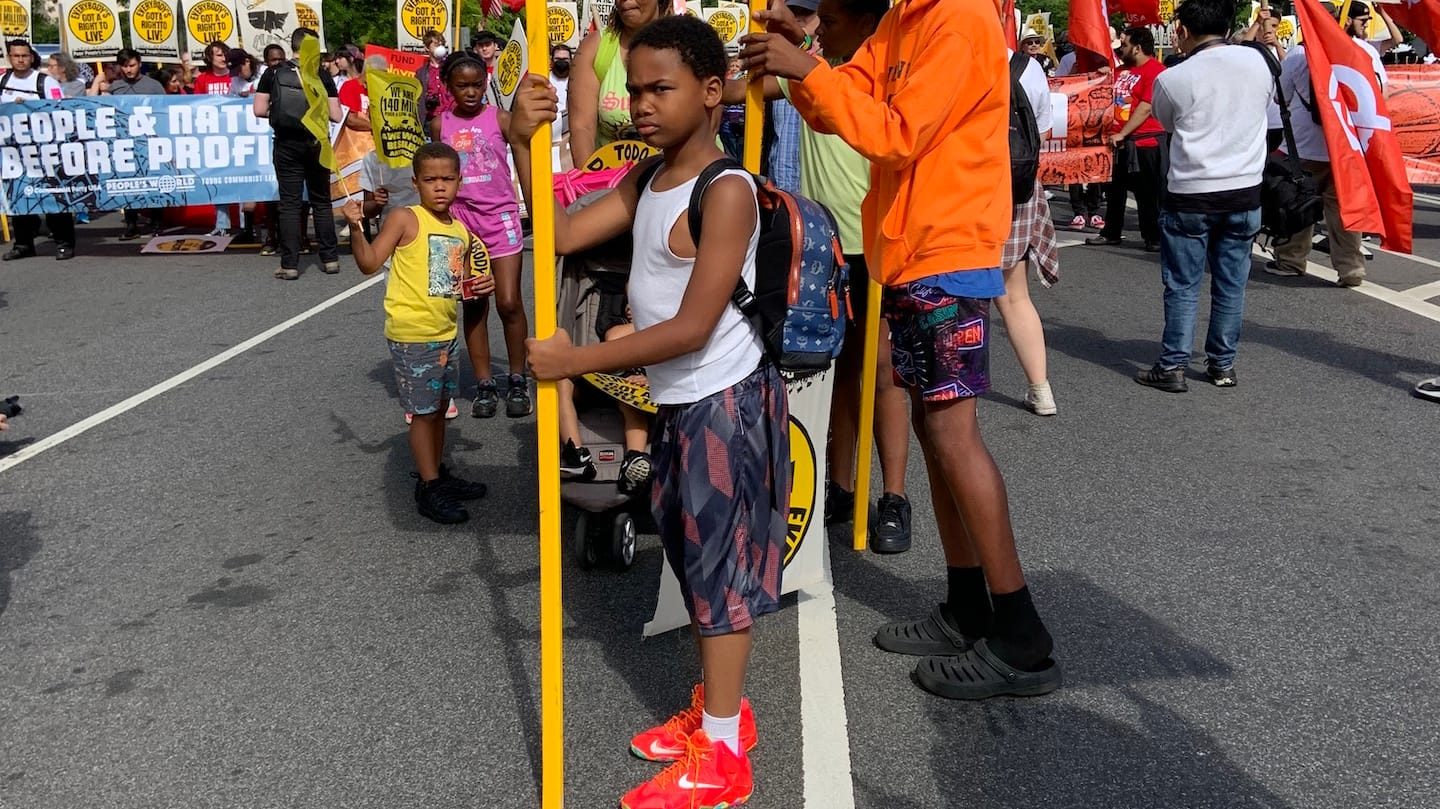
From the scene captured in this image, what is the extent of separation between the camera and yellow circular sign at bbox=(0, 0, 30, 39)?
17.5m

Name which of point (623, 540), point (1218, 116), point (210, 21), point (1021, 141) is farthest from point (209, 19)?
point (623, 540)

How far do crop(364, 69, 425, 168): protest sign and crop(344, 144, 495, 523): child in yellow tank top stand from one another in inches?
46.7

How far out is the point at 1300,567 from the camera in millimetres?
4117

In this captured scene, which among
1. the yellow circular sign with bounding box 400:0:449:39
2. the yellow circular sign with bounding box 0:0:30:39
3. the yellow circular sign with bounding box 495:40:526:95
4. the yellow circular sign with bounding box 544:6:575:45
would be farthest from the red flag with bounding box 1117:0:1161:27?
the yellow circular sign with bounding box 0:0:30:39

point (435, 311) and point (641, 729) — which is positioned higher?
point (435, 311)

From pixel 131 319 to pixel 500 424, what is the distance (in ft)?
13.4

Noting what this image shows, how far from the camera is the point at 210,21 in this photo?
1798 centimetres

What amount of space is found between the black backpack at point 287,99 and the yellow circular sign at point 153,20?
8.74m

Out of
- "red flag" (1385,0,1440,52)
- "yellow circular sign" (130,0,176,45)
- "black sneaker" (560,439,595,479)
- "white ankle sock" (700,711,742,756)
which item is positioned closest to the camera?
"white ankle sock" (700,711,742,756)

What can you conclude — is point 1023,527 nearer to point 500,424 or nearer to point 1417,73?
point 500,424

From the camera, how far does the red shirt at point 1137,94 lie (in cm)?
1108

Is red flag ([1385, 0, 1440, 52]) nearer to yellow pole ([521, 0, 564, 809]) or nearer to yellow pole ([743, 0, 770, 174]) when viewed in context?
yellow pole ([743, 0, 770, 174])

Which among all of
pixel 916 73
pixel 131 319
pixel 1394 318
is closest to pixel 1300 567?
pixel 916 73

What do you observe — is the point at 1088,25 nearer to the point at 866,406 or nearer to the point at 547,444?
the point at 866,406
